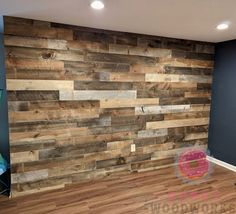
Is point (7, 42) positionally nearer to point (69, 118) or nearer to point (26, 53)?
point (26, 53)

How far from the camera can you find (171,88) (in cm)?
358

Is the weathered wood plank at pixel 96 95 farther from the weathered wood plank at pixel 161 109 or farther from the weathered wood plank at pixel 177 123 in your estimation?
the weathered wood plank at pixel 177 123

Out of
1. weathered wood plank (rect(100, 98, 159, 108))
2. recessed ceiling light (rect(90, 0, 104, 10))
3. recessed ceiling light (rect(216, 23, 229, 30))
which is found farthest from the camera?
weathered wood plank (rect(100, 98, 159, 108))

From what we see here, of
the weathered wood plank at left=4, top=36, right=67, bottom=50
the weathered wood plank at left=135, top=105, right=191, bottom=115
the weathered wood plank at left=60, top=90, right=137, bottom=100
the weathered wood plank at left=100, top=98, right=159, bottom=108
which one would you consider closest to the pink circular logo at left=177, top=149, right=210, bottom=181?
the weathered wood plank at left=135, top=105, right=191, bottom=115

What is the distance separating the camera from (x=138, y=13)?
2.29 m

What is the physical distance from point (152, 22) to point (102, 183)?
88.1 inches

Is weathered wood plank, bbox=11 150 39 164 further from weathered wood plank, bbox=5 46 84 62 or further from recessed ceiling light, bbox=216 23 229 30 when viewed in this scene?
recessed ceiling light, bbox=216 23 229 30

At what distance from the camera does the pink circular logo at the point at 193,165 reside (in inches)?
135

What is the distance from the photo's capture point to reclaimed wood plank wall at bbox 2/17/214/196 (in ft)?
8.70

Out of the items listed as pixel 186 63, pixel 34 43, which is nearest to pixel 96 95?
pixel 34 43

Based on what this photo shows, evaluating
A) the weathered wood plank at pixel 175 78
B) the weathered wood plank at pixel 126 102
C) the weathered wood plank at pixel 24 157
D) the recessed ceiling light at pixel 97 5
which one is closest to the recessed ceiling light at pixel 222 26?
the weathered wood plank at pixel 175 78

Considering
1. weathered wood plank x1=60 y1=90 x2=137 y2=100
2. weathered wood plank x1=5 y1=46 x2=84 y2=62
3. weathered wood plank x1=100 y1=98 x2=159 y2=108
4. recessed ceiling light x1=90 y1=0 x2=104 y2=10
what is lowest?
weathered wood plank x1=100 y1=98 x2=159 y2=108

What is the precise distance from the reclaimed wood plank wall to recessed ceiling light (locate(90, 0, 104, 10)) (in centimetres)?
75

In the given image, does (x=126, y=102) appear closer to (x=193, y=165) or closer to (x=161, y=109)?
(x=161, y=109)
